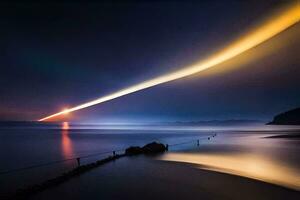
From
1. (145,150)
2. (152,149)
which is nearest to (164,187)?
(145,150)

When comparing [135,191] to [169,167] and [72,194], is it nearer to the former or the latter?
[72,194]

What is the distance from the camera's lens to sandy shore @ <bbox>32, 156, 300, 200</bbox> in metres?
11.2

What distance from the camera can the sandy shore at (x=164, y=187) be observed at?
11219 mm

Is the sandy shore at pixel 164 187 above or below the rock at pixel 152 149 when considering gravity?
below

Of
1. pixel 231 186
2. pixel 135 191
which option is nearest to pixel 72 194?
pixel 135 191

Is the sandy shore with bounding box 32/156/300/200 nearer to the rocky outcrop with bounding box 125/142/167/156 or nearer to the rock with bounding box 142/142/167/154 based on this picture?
the rocky outcrop with bounding box 125/142/167/156

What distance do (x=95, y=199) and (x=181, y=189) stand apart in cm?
419

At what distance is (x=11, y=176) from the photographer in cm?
1803

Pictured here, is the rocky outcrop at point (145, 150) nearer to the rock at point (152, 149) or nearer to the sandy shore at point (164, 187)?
the rock at point (152, 149)

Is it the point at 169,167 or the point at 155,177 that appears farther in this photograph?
the point at 169,167

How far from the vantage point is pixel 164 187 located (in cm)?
1259

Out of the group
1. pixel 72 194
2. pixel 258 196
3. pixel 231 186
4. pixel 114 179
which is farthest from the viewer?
pixel 114 179

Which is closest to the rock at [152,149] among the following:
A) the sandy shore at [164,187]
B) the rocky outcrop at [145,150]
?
the rocky outcrop at [145,150]

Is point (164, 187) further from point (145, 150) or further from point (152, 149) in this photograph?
point (152, 149)
